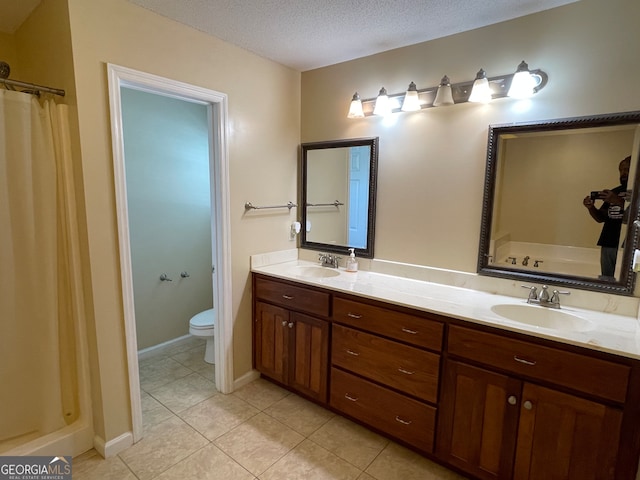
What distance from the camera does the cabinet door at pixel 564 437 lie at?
52.9 inches

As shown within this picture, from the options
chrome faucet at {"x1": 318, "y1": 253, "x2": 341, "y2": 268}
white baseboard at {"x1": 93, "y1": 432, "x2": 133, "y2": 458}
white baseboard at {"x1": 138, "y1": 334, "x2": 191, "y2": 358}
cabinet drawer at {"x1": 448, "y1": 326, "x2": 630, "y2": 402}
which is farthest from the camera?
white baseboard at {"x1": 138, "y1": 334, "x2": 191, "y2": 358}

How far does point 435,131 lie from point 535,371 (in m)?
1.47

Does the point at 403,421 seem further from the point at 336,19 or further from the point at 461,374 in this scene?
the point at 336,19

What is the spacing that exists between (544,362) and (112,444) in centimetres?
224

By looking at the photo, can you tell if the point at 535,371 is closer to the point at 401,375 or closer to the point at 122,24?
the point at 401,375

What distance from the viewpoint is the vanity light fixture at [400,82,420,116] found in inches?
83.4

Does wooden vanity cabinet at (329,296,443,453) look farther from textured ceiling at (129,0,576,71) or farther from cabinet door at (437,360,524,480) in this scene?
textured ceiling at (129,0,576,71)

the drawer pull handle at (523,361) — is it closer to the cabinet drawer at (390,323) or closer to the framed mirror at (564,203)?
the cabinet drawer at (390,323)

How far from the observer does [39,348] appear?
5.90 ft

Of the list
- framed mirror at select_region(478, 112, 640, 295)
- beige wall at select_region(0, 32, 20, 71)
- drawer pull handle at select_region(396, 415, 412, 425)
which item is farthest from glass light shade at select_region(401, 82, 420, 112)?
beige wall at select_region(0, 32, 20, 71)

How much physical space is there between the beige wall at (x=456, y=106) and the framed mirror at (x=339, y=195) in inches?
3.0

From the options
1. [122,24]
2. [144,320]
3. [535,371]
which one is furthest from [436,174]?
[144,320]

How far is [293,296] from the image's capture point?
7.64 ft

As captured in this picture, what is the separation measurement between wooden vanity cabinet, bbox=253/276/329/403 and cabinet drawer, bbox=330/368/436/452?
137 mm
